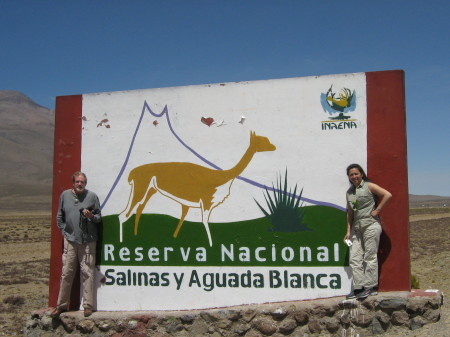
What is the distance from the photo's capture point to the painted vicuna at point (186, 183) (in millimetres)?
7324

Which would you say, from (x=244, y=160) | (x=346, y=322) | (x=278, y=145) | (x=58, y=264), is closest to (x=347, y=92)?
(x=278, y=145)

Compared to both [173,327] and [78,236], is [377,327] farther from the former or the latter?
[78,236]

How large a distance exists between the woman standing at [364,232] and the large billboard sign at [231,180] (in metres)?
0.24

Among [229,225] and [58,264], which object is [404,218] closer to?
[229,225]

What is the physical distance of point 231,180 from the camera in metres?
7.35

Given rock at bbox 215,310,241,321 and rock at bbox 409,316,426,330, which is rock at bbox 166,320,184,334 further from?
rock at bbox 409,316,426,330

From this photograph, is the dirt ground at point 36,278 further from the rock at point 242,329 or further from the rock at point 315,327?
the rock at point 242,329

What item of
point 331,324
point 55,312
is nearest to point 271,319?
point 331,324

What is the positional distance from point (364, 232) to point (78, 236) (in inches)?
155

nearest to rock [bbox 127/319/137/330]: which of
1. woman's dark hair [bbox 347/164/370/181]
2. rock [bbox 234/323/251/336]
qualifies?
rock [bbox 234/323/251/336]

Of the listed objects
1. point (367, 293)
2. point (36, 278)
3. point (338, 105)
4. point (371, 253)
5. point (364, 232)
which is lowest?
point (36, 278)

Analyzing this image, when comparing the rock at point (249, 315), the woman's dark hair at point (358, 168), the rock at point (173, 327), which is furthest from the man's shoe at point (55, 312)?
the woman's dark hair at point (358, 168)

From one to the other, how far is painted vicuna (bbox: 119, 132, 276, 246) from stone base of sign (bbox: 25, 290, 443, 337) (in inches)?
44.7

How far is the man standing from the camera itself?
24.3ft
